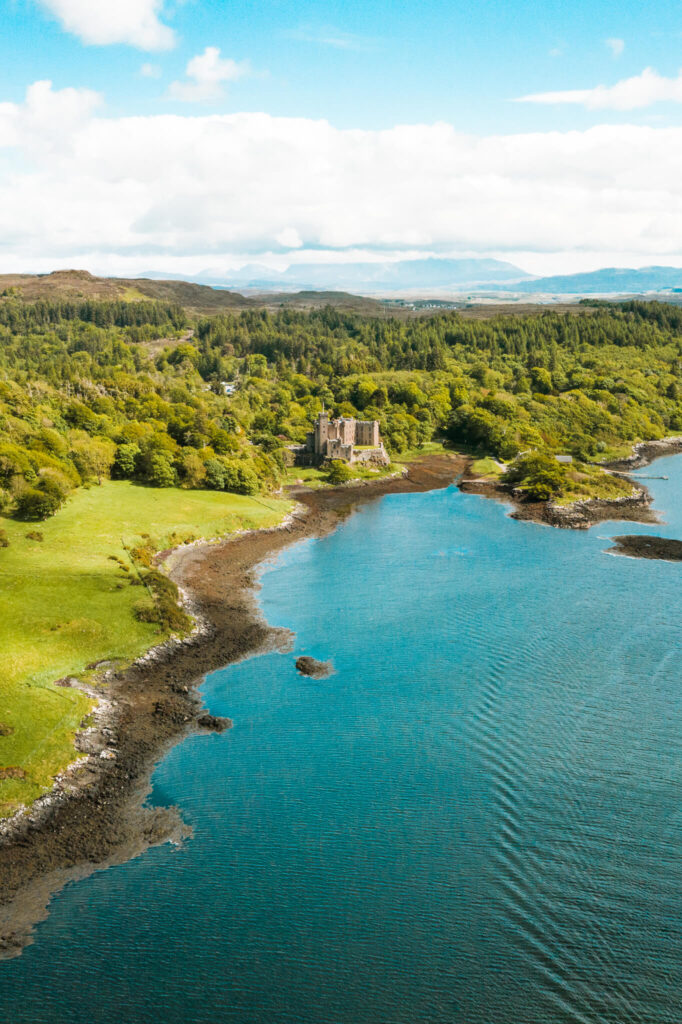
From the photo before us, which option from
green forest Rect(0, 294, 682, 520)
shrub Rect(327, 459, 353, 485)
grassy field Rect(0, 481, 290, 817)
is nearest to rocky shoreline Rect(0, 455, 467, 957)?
grassy field Rect(0, 481, 290, 817)

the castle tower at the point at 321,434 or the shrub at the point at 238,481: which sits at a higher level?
the castle tower at the point at 321,434

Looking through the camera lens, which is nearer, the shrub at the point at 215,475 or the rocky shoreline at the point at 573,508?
the rocky shoreline at the point at 573,508

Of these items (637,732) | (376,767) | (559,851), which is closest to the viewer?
(559,851)

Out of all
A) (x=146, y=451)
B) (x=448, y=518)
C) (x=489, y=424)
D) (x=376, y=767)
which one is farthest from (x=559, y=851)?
(x=489, y=424)

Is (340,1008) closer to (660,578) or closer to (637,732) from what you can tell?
(637,732)

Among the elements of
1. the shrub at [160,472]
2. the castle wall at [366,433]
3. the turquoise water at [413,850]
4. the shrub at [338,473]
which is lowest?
the turquoise water at [413,850]

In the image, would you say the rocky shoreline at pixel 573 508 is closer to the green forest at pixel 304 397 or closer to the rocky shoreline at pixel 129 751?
the green forest at pixel 304 397

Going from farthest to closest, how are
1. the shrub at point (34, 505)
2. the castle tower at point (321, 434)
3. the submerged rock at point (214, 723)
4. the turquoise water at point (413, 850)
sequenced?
the castle tower at point (321, 434) → the shrub at point (34, 505) → the submerged rock at point (214, 723) → the turquoise water at point (413, 850)

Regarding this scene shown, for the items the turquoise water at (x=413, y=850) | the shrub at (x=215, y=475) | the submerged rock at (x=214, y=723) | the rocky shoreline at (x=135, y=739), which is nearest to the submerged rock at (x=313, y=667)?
the turquoise water at (x=413, y=850)
